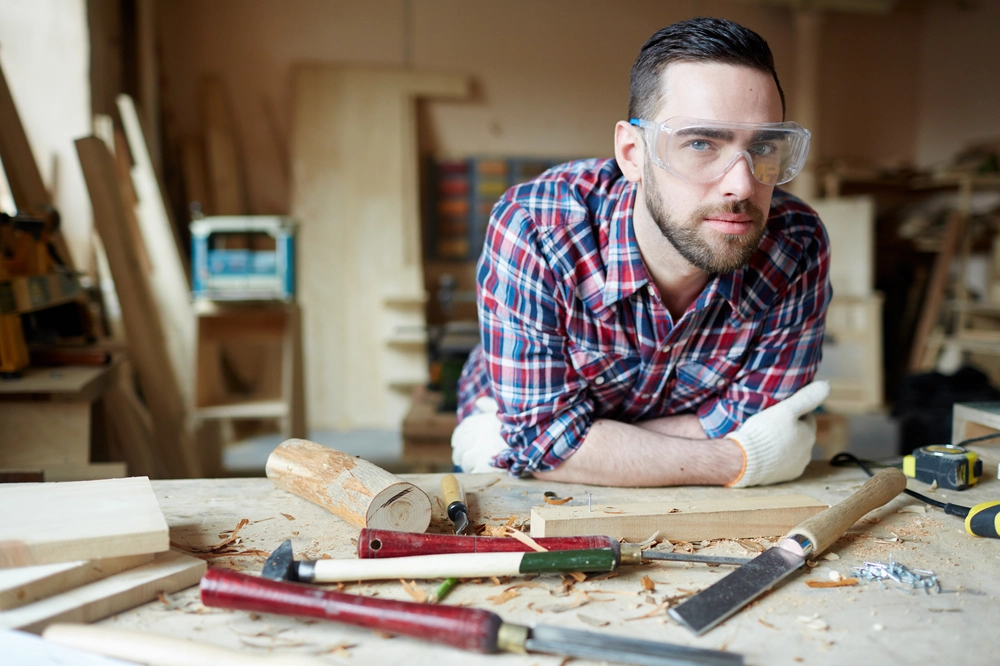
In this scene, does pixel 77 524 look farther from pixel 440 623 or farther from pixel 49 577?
pixel 440 623

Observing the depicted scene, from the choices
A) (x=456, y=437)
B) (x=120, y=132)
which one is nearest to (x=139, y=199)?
(x=120, y=132)

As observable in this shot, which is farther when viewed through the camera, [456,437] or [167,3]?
[167,3]

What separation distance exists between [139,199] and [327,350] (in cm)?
174

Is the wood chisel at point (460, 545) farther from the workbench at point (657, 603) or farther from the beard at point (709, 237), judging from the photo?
the beard at point (709, 237)

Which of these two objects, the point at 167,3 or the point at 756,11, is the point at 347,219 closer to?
the point at 167,3

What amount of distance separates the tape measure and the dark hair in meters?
0.83

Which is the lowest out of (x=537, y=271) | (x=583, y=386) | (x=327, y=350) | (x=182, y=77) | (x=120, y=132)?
(x=327, y=350)

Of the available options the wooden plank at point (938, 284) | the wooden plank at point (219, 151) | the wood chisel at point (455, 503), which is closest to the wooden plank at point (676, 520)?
the wood chisel at point (455, 503)

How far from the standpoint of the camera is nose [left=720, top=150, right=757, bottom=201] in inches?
57.3

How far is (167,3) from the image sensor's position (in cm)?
552

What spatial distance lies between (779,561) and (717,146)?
2.67 feet

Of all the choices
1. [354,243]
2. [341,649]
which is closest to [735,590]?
[341,649]

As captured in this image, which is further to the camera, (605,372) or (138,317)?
(138,317)

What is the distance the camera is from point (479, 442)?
1.83 m
